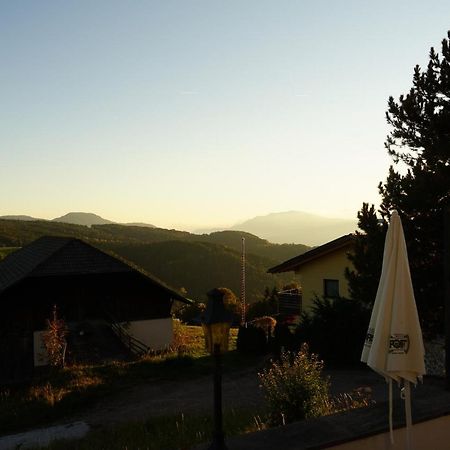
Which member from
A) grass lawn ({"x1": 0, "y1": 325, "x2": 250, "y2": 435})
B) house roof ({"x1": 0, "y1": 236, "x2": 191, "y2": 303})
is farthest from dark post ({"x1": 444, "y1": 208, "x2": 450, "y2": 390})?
house roof ({"x1": 0, "y1": 236, "x2": 191, "y2": 303})

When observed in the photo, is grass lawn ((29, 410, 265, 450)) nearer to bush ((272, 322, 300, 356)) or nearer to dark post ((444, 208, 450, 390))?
dark post ((444, 208, 450, 390))

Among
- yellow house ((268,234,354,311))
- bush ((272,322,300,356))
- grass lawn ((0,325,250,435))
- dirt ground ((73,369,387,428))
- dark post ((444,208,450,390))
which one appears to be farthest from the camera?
yellow house ((268,234,354,311))

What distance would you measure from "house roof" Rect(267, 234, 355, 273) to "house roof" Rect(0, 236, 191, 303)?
7.83 m

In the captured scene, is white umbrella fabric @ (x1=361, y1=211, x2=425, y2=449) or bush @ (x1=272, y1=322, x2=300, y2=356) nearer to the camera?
white umbrella fabric @ (x1=361, y1=211, x2=425, y2=449)

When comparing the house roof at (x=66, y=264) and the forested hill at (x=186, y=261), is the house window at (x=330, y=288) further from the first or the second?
the forested hill at (x=186, y=261)

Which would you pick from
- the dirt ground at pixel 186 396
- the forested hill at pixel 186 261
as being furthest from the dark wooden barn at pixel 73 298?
the forested hill at pixel 186 261

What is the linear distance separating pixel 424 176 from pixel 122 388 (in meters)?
12.6

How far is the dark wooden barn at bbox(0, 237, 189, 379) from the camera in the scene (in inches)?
1043

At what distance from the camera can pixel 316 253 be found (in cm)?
2678

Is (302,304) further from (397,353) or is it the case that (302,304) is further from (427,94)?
(397,353)

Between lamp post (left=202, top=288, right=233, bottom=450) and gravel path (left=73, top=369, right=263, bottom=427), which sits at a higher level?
lamp post (left=202, top=288, right=233, bottom=450)

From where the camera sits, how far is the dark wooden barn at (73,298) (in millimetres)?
26484

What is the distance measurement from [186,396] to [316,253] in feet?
40.0

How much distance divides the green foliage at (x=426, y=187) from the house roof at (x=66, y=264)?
18131 millimetres
